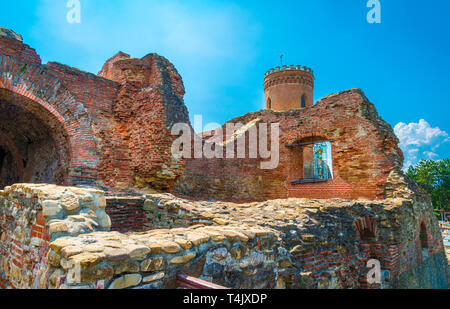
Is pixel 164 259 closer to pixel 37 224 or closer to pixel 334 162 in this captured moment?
pixel 37 224

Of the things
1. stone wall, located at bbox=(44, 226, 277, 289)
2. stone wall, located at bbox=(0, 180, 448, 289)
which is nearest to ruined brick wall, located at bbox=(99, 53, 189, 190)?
stone wall, located at bbox=(0, 180, 448, 289)

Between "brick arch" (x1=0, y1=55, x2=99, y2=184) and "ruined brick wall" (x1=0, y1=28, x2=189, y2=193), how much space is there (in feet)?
0.06

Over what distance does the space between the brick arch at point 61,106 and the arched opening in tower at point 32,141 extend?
0.13 meters

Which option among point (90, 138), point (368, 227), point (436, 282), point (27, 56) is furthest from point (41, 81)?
point (436, 282)

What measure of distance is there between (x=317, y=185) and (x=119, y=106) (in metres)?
6.96

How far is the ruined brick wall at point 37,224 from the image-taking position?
8.58ft

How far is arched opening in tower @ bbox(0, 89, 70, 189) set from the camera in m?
7.35

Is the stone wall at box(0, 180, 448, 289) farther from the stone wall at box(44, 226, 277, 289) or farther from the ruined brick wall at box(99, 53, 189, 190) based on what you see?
the ruined brick wall at box(99, 53, 189, 190)

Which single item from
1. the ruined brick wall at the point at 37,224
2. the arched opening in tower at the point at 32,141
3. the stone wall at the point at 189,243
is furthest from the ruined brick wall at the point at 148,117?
the ruined brick wall at the point at 37,224

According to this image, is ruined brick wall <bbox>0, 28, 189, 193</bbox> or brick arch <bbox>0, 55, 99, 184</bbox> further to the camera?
ruined brick wall <bbox>0, 28, 189, 193</bbox>

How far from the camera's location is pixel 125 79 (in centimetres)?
895

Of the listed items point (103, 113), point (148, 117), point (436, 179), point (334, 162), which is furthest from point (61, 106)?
point (436, 179)

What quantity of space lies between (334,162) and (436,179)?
1185 inches
